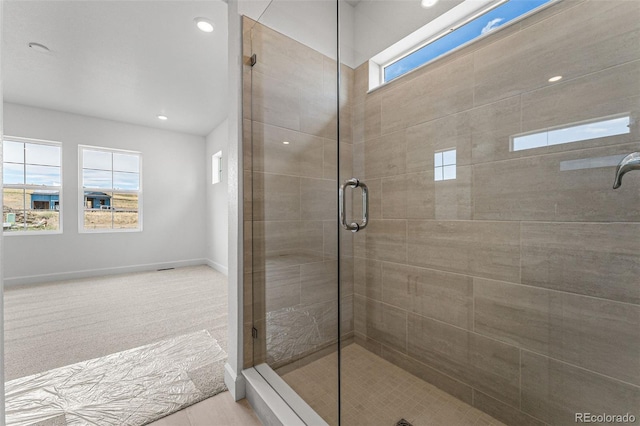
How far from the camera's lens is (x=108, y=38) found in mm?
2426

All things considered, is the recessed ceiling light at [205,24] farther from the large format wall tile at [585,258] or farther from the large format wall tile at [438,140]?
the large format wall tile at [585,258]

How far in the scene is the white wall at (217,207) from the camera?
4565 mm

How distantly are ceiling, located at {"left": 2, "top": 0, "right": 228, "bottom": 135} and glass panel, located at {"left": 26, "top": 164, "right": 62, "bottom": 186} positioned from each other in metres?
0.92

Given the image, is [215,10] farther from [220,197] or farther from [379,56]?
[220,197]

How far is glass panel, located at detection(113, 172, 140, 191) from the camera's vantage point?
4.66 metres

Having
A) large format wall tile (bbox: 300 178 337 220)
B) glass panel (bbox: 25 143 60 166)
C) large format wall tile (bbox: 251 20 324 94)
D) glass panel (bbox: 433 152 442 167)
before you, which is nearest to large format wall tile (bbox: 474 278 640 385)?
glass panel (bbox: 433 152 442 167)

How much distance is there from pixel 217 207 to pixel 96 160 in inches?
81.8

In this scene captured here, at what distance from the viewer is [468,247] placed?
150 cm

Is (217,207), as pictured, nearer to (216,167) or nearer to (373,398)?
(216,167)

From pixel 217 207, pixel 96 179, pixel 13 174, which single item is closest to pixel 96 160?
pixel 96 179

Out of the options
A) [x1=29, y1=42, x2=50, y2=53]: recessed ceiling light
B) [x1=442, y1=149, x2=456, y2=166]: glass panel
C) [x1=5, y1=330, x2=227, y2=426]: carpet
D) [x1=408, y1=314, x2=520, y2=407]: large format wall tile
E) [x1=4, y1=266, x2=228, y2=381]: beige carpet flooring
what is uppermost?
[x1=29, y1=42, x2=50, y2=53]: recessed ceiling light

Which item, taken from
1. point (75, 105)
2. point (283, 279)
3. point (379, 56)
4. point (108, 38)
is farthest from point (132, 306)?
point (379, 56)

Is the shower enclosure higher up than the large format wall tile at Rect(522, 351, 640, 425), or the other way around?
the shower enclosure

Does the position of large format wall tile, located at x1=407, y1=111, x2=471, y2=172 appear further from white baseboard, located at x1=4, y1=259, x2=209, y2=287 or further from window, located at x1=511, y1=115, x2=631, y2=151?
white baseboard, located at x1=4, y1=259, x2=209, y2=287
